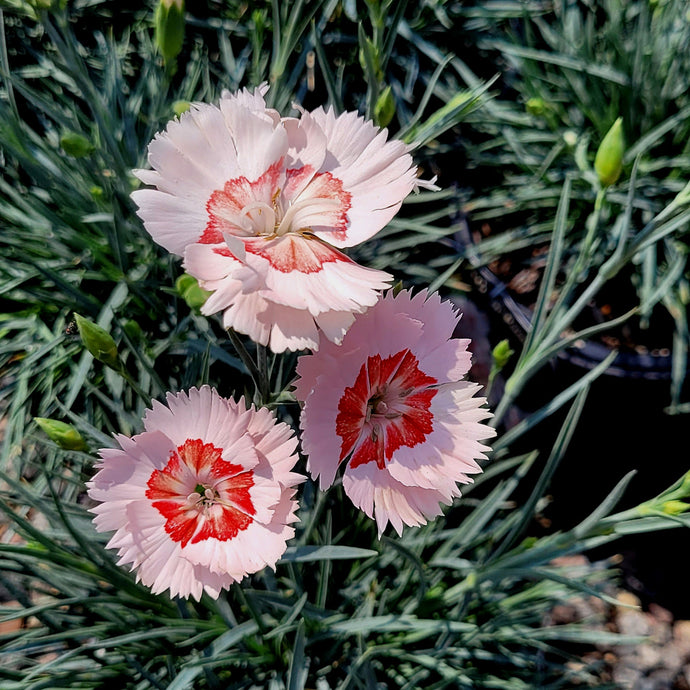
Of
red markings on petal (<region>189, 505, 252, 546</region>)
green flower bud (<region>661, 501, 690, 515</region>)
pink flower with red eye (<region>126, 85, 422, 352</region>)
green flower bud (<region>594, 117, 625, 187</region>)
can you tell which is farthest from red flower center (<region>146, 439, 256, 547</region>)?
green flower bud (<region>594, 117, 625, 187</region>)

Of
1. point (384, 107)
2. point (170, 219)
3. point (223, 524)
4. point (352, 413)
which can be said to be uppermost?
point (384, 107)

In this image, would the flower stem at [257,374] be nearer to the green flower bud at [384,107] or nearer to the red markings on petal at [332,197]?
the red markings on petal at [332,197]

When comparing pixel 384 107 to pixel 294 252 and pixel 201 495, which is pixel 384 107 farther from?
pixel 201 495

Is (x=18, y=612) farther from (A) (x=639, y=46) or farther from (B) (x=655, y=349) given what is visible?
(A) (x=639, y=46)

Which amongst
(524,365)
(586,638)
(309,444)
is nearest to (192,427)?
(309,444)

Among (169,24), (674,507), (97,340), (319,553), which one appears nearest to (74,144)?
(169,24)
